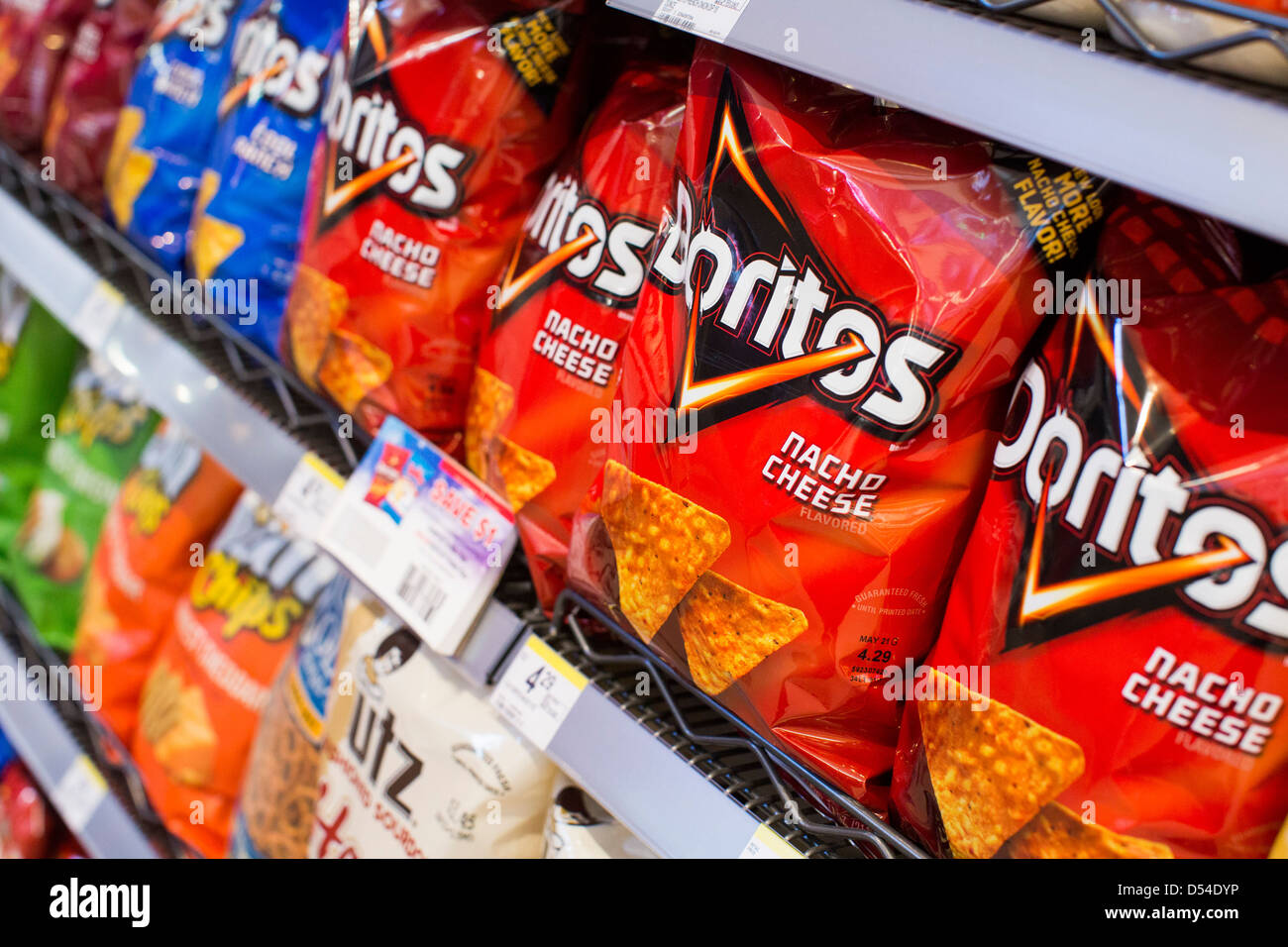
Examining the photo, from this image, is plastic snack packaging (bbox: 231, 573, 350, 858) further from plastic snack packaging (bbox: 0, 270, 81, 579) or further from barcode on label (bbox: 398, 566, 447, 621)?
plastic snack packaging (bbox: 0, 270, 81, 579)

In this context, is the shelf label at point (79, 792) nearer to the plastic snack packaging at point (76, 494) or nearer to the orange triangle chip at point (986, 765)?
the plastic snack packaging at point (76, 494)

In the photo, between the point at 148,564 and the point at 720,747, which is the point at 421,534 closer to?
the point at 720,747

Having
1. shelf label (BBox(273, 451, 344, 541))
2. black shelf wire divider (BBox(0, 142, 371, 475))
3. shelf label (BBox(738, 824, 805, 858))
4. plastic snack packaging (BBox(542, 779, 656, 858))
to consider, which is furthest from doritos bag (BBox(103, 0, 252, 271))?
shelf label (BBox(738, 824, 805, 858))

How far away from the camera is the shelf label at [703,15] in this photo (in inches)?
25.8

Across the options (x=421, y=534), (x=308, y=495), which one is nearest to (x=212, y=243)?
(x=308, y=495)

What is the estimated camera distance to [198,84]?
54.9 inches

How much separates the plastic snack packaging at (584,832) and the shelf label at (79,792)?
923 millimetres

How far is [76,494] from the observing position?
1758mm

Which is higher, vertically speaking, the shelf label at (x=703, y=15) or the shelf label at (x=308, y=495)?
the shelf label at (x=703, y=15)

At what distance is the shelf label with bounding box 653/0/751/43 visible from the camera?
2.15 ft

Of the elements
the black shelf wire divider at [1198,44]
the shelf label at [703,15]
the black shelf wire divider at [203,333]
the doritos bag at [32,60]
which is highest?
the black shelf wire divider at [1198,44]

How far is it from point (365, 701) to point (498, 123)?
2.16 feet

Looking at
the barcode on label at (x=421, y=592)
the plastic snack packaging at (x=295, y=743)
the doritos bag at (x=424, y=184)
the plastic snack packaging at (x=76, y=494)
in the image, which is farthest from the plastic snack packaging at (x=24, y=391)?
the barcode on label at (x=421, y=592)

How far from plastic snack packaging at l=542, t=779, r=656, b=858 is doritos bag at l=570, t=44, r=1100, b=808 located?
0.24 metres
